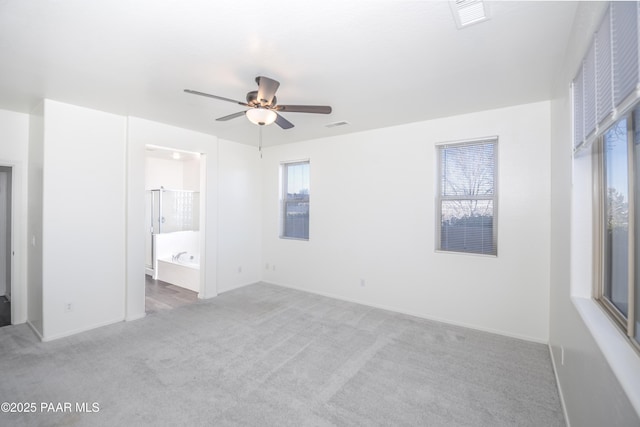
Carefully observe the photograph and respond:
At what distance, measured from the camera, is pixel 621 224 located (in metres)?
1.38

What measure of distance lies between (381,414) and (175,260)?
4.76 m

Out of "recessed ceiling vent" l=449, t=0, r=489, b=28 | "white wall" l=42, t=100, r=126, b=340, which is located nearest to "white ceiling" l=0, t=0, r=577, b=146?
"recessed ceiling vent" l=449, t=0, r=489, b=28

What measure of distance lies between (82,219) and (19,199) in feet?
3.26

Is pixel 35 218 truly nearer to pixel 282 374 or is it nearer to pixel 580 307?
pixel 282 374

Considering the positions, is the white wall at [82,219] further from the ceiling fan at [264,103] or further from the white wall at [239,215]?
the ceiling fan at [264,103]

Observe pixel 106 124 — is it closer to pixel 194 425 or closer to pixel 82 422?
pixel 82 422

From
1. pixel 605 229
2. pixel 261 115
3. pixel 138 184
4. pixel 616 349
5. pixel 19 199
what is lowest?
pixel 616 349

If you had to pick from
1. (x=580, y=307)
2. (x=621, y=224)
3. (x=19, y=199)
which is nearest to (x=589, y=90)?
(x=621, y=224)

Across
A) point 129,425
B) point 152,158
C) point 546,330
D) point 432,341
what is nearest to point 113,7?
point 129,425

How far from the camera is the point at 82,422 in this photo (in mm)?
1851

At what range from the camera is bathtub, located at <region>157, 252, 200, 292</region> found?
4.80 metres

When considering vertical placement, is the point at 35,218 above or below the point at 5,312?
above

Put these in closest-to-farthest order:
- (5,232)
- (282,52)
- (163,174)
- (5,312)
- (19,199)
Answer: (282,52) → (19,199) → (5,312) → (5,232) → (163,174)

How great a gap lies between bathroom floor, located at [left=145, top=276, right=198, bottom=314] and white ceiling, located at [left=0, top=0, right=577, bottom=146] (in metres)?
2.71
